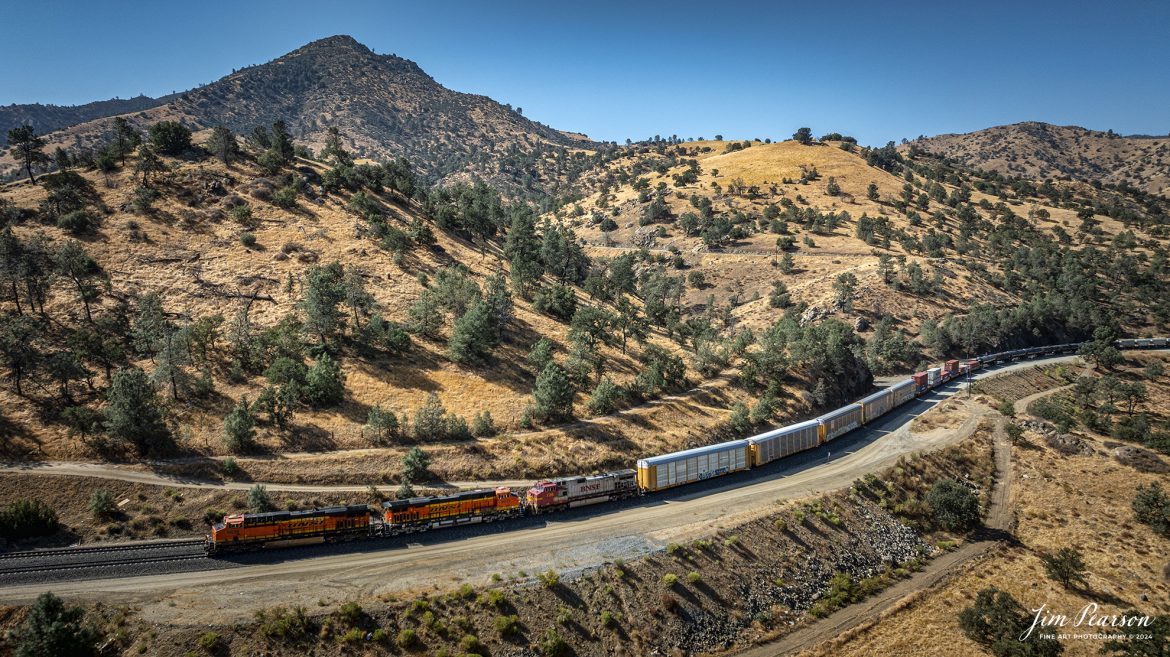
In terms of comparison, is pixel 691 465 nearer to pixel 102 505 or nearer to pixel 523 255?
pixel 102 505

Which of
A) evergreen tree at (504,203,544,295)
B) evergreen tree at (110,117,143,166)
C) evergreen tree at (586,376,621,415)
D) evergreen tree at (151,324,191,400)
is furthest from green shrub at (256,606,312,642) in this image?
evergreen tree at (110,117,143,166)

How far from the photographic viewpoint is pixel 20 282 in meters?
56.0

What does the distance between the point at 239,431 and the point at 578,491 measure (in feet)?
97.5

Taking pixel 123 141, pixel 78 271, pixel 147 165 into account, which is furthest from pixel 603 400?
pixel 123 141

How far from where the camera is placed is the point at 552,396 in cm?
5594

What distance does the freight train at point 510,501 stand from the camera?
35688 mm

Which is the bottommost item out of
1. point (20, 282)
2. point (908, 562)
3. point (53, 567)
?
point (908, 562)

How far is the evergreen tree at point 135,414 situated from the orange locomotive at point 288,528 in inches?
530

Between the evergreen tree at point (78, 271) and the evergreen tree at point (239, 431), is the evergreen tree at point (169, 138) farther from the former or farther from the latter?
the evergreen tree at point (239, 431)

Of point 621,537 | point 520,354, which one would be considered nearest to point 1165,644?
point 621,537

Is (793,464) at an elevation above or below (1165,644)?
above

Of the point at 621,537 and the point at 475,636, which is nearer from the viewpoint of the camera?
the point at 475,636

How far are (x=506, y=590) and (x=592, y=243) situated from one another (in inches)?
5408

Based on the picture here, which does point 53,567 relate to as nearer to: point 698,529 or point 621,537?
point 621,537
